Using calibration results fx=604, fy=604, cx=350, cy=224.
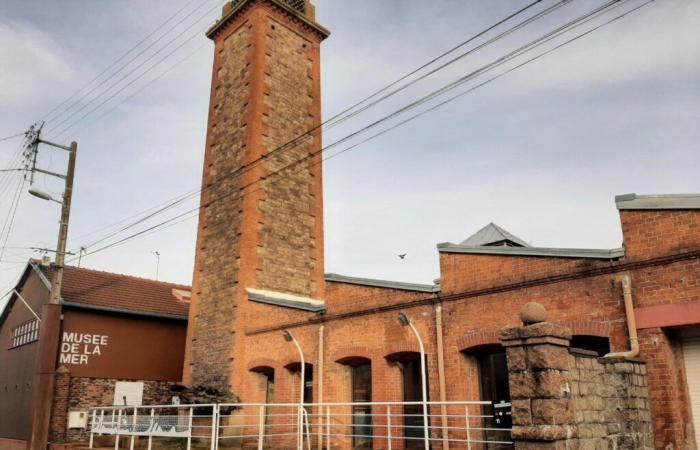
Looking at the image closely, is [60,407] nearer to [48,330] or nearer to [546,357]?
[48,330]

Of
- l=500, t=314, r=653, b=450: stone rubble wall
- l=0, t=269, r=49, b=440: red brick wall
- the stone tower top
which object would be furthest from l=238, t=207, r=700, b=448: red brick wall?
the stone tower top

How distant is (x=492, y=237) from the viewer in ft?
46.7

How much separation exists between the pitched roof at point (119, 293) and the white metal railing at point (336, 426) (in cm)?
551

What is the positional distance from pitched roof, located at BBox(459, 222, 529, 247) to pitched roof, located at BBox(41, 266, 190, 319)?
13.1 metres

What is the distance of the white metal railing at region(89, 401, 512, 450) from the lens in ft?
37.5

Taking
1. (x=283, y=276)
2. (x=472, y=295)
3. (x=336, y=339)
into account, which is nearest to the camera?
(x=472, y=295)

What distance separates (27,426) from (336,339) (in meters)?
12.2

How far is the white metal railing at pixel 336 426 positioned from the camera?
11.4m

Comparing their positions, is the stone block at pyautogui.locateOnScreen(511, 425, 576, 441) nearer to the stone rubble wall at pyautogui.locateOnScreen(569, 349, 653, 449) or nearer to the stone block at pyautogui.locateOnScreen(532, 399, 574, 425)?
the stone block at pyautogui.locateOnScreen(532, 399, 574, 425)

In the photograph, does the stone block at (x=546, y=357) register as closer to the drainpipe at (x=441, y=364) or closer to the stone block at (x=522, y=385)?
the stone block at (x=522, y=385)

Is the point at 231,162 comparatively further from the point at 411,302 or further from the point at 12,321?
the point at 12,321

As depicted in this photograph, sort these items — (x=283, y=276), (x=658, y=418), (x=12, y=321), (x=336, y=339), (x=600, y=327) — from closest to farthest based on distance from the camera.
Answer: (x=658, y=418), (x=600, y=327), (x=336, y=339), (x=283, y=276), (x=12, y=321)

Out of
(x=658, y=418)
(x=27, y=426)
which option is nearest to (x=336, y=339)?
(x=658, y=418)

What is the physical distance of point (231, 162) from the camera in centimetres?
1959
